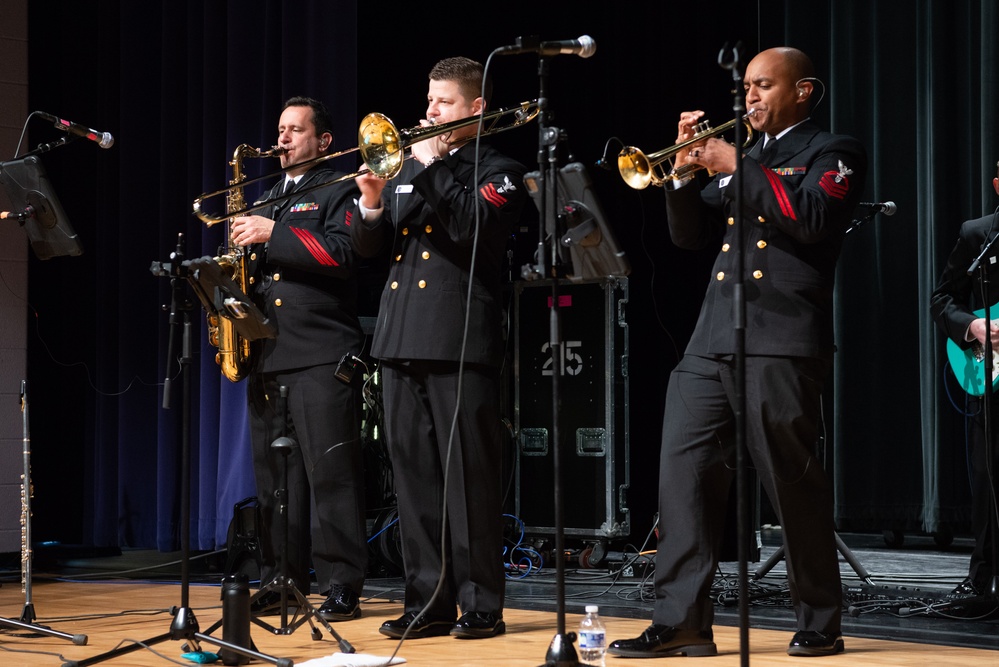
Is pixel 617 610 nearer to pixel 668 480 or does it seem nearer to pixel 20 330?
pixel 668 480

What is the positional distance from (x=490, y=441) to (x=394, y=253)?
0.67 metres

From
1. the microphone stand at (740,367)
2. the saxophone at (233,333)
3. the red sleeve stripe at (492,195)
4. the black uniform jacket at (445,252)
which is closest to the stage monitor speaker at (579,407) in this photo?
the saxophone at (233,333)

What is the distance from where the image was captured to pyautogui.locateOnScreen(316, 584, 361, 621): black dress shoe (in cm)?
415

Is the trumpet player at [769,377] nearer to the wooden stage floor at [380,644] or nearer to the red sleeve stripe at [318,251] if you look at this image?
the wooden stage floor at [380,644]

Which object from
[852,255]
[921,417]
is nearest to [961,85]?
[852,255]

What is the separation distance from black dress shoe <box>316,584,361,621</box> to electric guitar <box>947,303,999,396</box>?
238cm

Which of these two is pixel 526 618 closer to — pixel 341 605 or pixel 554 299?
pixel 341 605

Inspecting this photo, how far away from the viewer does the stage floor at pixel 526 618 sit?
3.44 meters

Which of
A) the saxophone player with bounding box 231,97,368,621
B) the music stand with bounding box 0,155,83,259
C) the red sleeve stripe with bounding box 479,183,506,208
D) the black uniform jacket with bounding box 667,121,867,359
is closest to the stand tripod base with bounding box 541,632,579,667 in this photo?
the black uniform jacket with bounding box 667,121,867,359

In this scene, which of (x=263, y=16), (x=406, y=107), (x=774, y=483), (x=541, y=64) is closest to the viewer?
(x=541, y=64)

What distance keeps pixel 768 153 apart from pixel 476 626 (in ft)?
5.36

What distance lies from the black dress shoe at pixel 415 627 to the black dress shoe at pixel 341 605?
16.4 inches

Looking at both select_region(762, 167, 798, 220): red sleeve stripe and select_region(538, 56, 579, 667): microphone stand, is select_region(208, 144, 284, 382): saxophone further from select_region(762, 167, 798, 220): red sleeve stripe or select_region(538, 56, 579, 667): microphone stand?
select_region(762, 167, 798, 220): red sleeve stripe

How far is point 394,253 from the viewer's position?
153 inches
